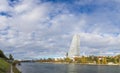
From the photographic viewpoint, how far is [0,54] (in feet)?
400
